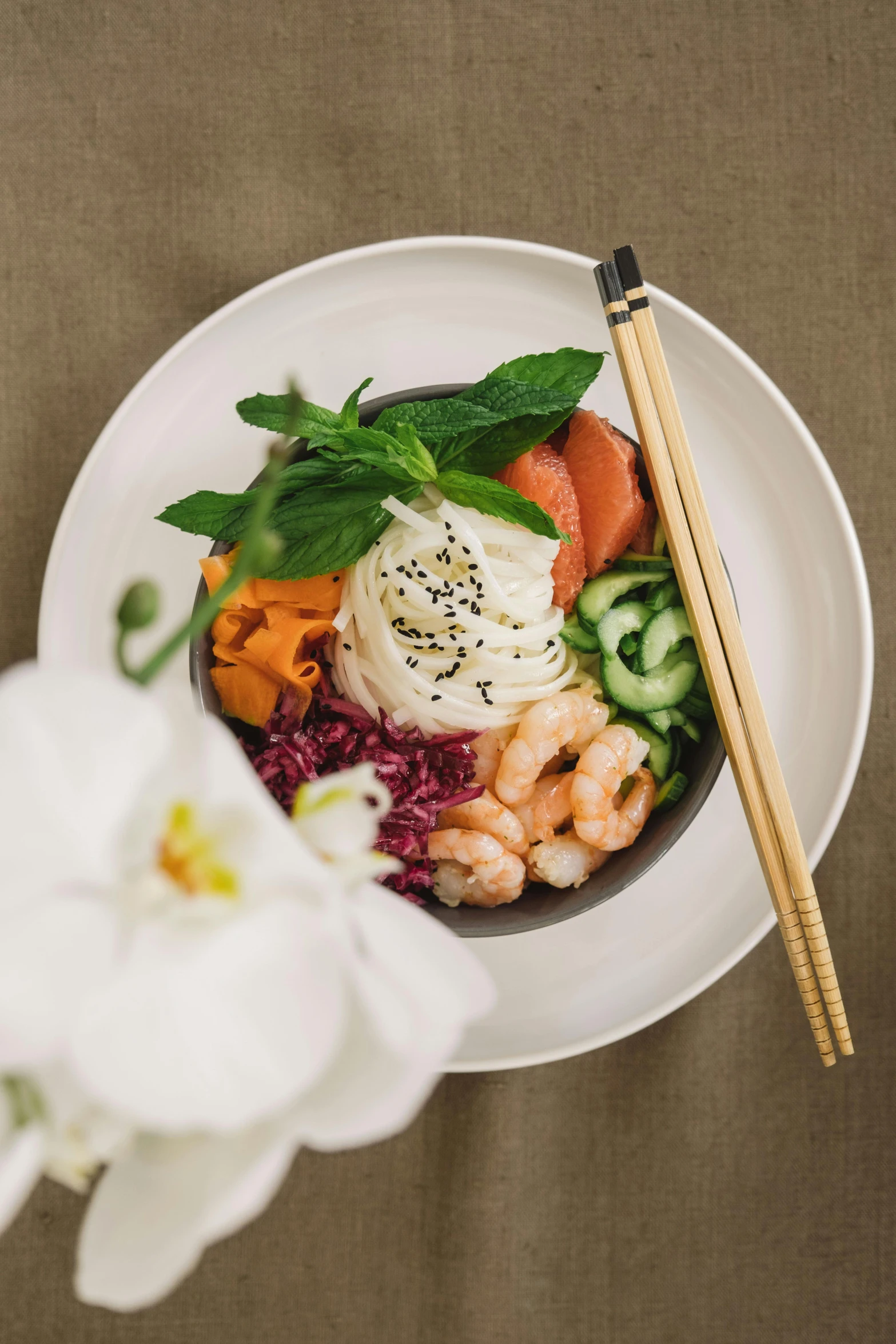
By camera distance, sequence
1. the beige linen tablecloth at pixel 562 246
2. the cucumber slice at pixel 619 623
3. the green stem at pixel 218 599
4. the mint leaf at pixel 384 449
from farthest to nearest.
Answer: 1. the beige linen tablecloth at pixel 562 246
2. the cucumber slice at pixel 619 623
3. the mint leaf at pixel 384 449
4. the green stem at pixel 218 599


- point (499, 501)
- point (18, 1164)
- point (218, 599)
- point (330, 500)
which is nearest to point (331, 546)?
point (330, 500)

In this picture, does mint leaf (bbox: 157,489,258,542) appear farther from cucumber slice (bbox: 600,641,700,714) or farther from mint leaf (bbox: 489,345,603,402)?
cucumber slice (bbox: 600,641,700,714)

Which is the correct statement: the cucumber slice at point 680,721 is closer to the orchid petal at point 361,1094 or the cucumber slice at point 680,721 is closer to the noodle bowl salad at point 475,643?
the noodle bowl salad at point 475,643

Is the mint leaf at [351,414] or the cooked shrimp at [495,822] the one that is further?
the cooked shrimp at [495,822]

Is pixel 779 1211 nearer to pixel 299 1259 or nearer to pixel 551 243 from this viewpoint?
pixel 299 1259

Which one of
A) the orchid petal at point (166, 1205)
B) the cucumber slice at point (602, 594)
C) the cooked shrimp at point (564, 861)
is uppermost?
the orchid petal at point (166, 1205)

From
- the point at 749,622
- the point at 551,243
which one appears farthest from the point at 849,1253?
the point at 551,243

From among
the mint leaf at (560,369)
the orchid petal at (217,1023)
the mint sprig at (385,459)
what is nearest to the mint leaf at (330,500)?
the mint sprig at (385,459)
